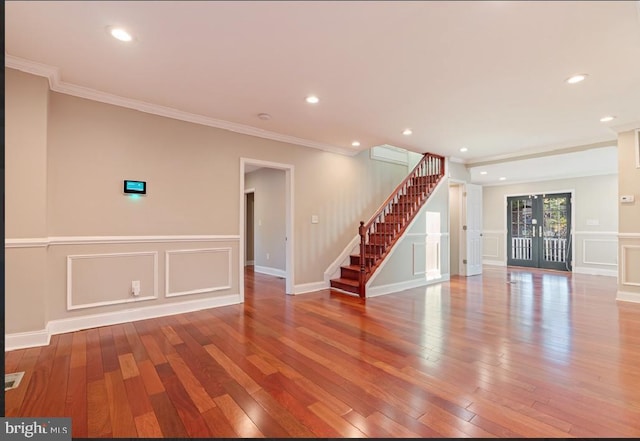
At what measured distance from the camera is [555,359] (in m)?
2.59

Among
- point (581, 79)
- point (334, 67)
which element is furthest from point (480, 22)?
point (581, 79)

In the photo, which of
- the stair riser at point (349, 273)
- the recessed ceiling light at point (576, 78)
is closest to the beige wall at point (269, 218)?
the stair riser at point (349, 273)

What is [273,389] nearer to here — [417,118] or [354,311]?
[354,311]

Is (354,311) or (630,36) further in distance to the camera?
(354,311)

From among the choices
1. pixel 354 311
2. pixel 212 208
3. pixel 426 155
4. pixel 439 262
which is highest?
pixel 426 155

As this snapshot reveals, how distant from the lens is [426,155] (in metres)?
6.27

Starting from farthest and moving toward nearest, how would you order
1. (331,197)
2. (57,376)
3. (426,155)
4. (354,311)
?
(426,155) → (331,197) → (354,311) → (57,376)

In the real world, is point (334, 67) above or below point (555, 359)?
above

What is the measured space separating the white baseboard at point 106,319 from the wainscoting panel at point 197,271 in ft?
0.50

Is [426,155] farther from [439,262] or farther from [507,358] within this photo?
[507,358]

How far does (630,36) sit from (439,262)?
4.56 m

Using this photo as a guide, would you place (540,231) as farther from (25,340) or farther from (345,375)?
(25,340)

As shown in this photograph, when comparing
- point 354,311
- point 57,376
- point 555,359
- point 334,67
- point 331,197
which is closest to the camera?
point 57,376

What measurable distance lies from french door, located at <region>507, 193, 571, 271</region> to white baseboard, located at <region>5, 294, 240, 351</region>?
801cm
